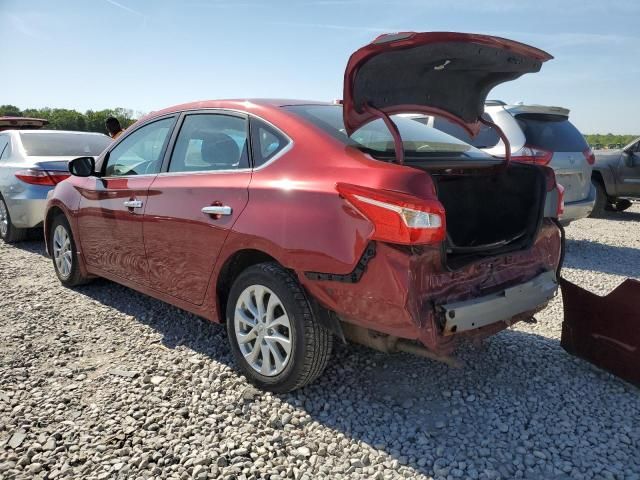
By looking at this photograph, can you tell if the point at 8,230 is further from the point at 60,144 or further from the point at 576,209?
the point at 576,209

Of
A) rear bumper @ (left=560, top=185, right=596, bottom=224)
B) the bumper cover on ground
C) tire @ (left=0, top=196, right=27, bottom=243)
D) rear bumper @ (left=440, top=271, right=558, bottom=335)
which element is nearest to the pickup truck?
rear bumper @ (left=560, top=185, right=596, bottom=224)

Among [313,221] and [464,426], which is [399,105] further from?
[464,426]

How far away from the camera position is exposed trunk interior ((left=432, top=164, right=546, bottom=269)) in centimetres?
303

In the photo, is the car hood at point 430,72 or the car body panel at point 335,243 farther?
the car hood at point 430,72

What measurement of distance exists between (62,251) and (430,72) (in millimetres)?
3838

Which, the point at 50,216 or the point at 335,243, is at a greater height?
the point at 335,243

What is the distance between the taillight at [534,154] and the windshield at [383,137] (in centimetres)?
287

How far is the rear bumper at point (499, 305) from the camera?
2357 mm

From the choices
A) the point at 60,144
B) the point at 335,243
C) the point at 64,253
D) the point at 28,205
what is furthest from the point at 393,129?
the point at 60,144

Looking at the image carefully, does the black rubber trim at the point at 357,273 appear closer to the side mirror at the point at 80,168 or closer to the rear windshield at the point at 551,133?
the side mirror at the point at 80,168

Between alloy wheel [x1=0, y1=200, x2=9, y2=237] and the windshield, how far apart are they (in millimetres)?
5525

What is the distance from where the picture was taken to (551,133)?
634 centimetres

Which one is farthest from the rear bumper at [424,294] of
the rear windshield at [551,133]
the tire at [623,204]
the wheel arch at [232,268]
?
the tire at [623,204]

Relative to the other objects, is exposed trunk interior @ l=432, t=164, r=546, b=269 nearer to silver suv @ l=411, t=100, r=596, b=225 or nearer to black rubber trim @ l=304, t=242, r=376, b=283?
black rubber trim @ l=304, t=242, r=376, b=283
